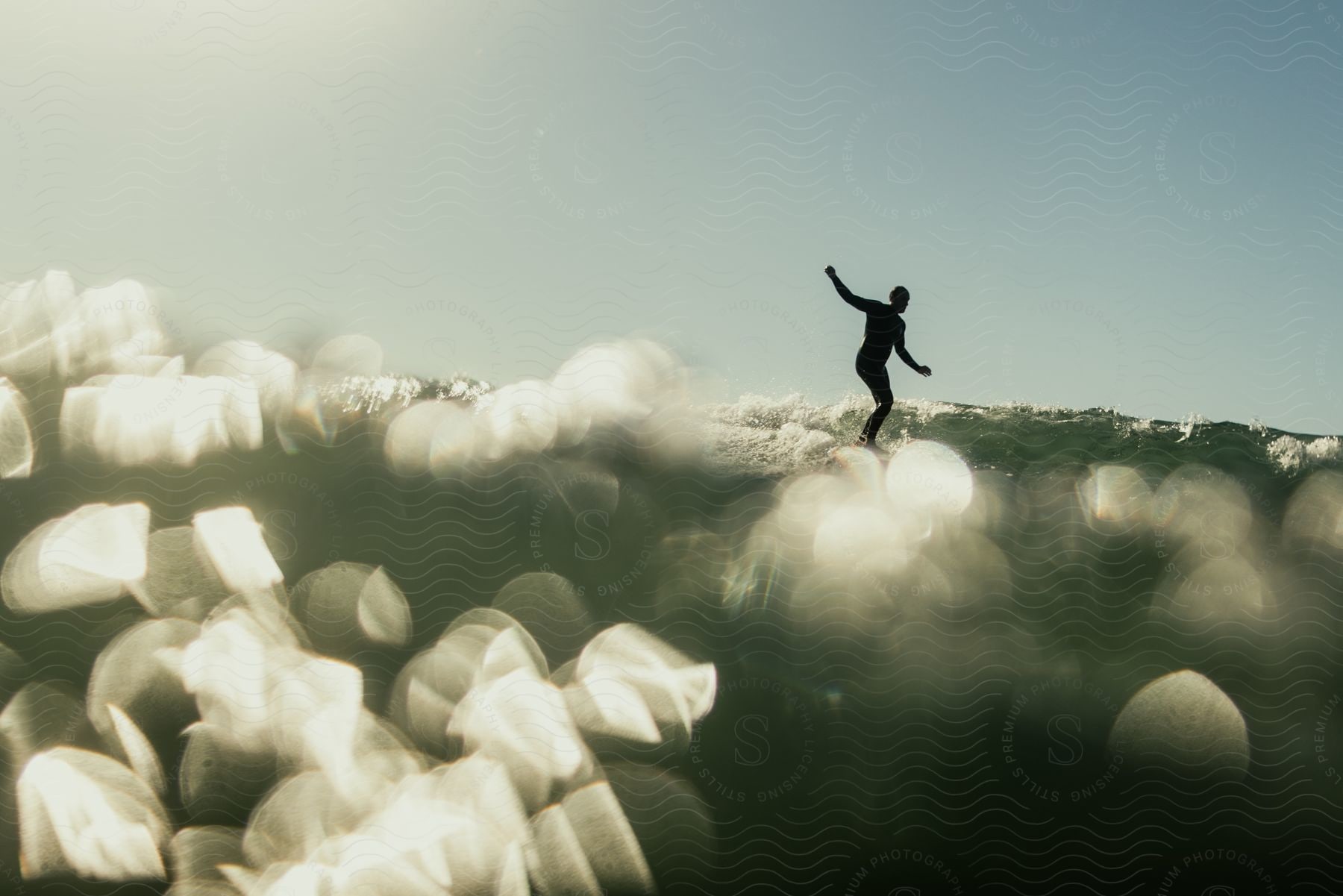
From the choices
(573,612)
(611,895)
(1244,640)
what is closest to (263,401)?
(573,612)

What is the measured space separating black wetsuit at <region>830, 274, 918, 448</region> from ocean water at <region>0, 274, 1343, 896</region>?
218cm

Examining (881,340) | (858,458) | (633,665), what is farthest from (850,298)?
(633,665)

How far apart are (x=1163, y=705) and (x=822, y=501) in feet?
18.4

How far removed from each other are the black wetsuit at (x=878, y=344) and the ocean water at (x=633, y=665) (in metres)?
2.18

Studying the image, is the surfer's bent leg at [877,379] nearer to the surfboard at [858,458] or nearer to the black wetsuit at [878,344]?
the black wetsuit at [878,344]

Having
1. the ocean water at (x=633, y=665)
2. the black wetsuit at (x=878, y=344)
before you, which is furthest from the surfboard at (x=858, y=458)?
the black wetsuit at (x=878, y=344)

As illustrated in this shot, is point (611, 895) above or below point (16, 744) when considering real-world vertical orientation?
above

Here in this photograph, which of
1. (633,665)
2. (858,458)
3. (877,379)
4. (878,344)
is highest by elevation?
(878,344)

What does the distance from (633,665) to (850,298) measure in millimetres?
6132

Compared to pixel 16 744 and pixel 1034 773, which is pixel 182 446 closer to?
pixel 16 744

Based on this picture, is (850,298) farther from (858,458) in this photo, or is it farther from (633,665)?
(633,665)

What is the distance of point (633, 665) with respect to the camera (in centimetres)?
1138

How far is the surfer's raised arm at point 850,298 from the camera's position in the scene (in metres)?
12.8

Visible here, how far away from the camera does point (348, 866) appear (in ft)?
30.3
